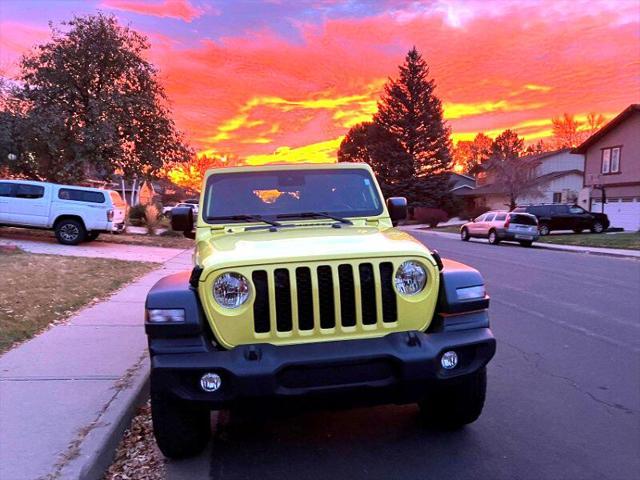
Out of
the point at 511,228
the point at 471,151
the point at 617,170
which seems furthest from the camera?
the point at 471,151

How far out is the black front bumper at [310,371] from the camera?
10.3 ft

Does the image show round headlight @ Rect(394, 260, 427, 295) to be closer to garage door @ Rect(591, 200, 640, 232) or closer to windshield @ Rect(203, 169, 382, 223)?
windshield @ Rect(203, 169, 382, 223)

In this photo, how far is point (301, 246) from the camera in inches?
141

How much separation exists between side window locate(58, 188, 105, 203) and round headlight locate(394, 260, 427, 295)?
15.8 m

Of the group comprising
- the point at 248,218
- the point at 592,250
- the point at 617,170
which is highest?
the point at 617,170

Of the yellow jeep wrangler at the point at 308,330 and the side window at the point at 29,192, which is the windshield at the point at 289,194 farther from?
the side window at the point at 29,192

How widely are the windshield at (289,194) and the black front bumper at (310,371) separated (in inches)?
70.1

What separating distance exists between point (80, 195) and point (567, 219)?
2467cm

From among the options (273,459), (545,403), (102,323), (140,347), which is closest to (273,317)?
(273,459)

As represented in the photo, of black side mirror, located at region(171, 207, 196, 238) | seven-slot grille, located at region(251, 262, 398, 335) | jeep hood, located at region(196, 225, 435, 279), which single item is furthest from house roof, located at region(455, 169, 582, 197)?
seven-slot grille, located at region(251, 262, 398, 335)

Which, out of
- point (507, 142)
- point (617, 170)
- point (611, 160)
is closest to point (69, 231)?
point (617, 170)

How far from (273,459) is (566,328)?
17.4 ft

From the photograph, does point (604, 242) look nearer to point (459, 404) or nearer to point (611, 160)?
point (611, 160)

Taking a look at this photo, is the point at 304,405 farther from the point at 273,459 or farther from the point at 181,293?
the point at 181,293
